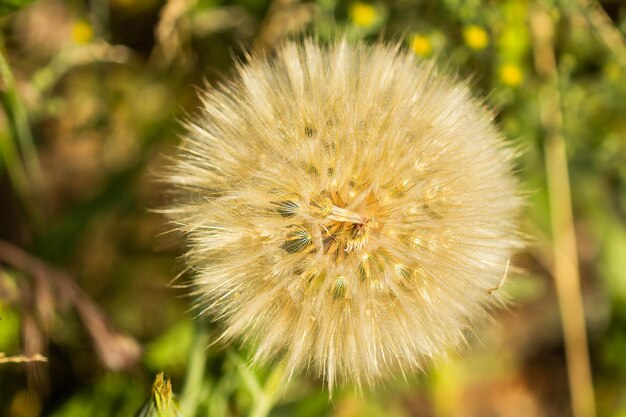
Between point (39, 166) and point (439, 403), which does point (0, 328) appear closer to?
point (39, 166)

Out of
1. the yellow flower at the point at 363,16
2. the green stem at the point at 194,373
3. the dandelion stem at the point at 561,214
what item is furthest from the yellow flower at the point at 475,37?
the green stem at the point at 194,373

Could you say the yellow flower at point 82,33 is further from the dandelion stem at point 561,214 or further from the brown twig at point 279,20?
the dandelion stem at point 561,214

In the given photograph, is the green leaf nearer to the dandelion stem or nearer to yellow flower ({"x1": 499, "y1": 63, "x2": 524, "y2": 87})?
yellow flower ({"x1": 499, "y1": 63, "x2": 524, "y2": 87})

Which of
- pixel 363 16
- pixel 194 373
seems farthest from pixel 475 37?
pixel 194 373

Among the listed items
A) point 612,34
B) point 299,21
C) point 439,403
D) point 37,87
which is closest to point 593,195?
point 612,34

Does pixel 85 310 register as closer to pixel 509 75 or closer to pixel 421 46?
pixel 421 46
